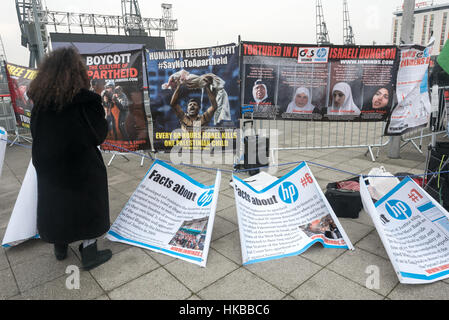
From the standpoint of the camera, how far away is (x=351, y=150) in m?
7.62

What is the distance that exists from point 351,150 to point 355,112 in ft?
5.18

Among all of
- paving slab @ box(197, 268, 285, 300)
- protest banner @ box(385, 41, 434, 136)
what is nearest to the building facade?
protest banner @ box(385, 41, 434, 136)

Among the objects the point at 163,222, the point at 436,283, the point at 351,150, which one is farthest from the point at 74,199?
the point at 351,150

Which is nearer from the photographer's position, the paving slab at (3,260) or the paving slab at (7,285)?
the paving slab at (7,285)

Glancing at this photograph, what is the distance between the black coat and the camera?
8.32 ft

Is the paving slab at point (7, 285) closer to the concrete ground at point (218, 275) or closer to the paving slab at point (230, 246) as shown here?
the concrete ground at point (218, 275)

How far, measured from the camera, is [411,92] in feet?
20.7

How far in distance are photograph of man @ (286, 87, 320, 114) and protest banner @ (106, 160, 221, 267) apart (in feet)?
11.0

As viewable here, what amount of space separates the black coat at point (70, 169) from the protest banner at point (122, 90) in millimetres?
2997

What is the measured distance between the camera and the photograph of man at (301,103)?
608 centimetres

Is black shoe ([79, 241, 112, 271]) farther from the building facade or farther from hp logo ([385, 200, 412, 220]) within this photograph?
the building facade

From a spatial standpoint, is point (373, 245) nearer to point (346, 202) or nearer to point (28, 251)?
point (346, 202)

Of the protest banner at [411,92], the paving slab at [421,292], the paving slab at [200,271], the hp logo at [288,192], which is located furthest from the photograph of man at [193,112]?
the paving slab at [421,292]

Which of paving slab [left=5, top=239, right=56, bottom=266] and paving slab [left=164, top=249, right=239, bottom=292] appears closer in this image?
paving slab [left=164, top=249, right=239, bottom=292]
